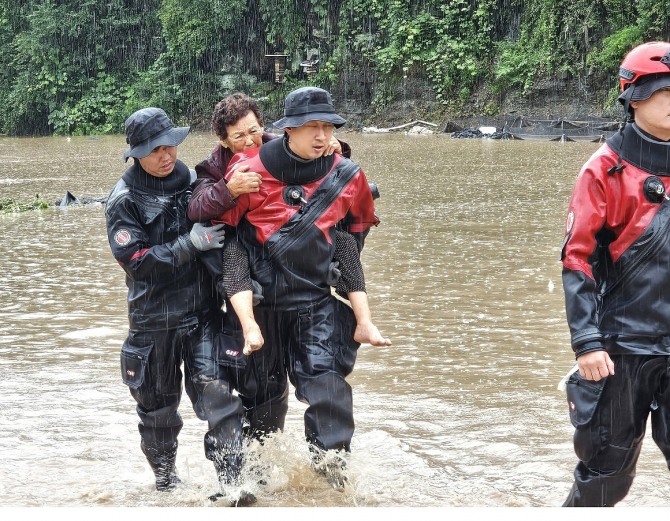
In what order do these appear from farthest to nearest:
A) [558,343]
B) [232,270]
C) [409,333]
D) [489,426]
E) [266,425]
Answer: [409,333] → [558,343] → [489,426] → [266,425] → [232,270]

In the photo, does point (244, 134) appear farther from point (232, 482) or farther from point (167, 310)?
point (232, 482)

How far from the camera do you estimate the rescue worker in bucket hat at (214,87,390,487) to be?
14.5ft

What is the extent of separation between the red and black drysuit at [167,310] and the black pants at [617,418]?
1.50 m

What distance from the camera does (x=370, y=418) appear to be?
599 centimetres

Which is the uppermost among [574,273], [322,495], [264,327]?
[574,273]

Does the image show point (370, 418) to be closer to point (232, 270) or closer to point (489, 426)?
point (489, 426)

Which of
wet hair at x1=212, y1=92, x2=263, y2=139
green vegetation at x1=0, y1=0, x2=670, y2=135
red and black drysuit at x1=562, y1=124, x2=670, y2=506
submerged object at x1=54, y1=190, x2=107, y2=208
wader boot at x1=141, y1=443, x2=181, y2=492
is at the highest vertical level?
wet hair at x1=212, y1=92, x2=263, y2=139

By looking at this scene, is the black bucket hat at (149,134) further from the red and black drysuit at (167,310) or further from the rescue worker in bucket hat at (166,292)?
the red and black drysuit at (167,310)

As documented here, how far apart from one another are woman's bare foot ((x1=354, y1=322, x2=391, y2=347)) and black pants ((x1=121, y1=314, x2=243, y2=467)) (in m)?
0.59

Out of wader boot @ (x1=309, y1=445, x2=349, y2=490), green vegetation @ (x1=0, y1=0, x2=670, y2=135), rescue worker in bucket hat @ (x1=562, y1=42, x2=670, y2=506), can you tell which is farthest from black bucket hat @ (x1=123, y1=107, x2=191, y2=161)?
green vegetation @ (x1=0, y1=0, x2=670, y2=135)

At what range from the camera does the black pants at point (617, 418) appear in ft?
12.0

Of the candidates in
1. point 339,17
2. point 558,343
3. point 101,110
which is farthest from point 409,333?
point 101,110

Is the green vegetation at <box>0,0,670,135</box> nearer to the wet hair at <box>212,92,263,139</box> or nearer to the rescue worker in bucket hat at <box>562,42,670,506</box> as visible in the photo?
the wet hair at <box>212,92,263,139</box>

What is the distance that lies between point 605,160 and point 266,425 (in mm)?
2038
